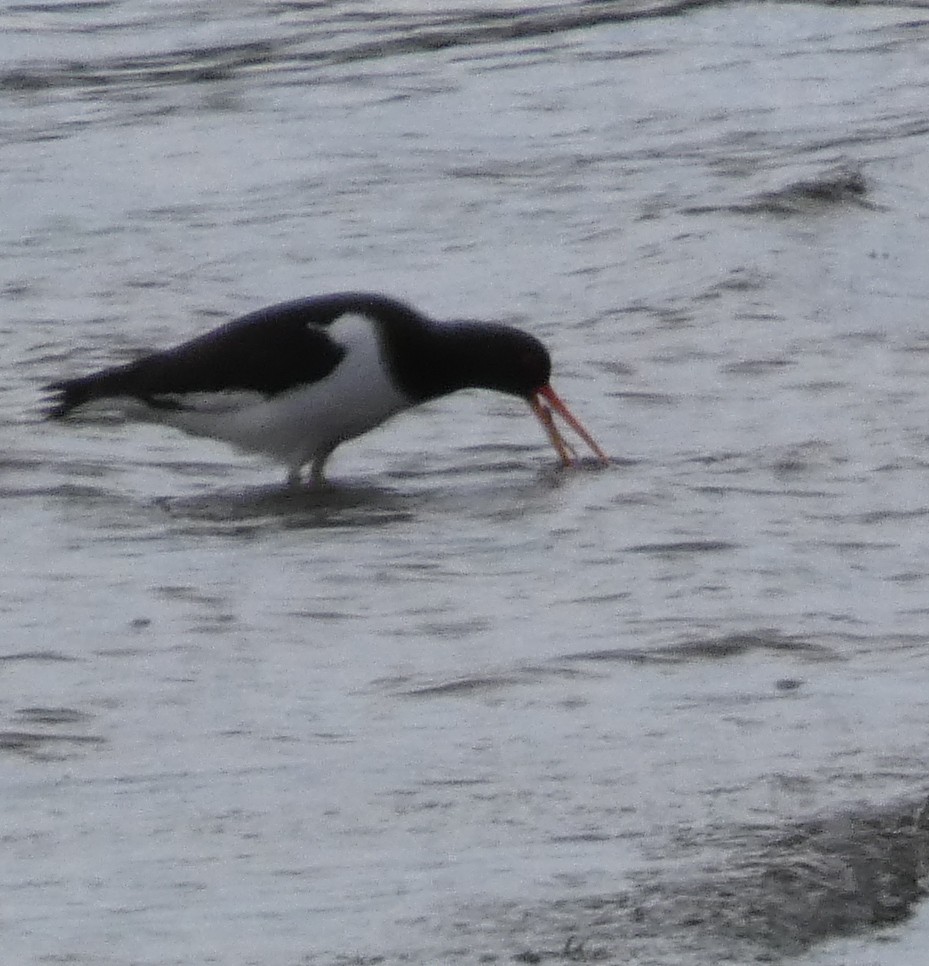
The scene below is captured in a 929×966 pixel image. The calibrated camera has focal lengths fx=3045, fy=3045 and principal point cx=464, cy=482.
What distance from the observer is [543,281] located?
10570 mm

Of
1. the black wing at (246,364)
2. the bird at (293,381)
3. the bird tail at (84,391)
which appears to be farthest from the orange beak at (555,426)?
the bird tail at (84,391)

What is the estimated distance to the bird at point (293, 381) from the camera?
7.75 m

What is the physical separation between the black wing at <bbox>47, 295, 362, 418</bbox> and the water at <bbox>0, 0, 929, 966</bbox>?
0.22m

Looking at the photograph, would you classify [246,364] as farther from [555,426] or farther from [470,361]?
[555,426]

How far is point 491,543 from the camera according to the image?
700 cm

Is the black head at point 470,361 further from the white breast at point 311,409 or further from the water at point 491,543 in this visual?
the water at point 491,543

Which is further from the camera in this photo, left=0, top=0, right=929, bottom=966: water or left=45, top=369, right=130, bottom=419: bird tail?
left=45, top=369, right=130, bottom=419: bird tail

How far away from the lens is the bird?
7754 millimetres

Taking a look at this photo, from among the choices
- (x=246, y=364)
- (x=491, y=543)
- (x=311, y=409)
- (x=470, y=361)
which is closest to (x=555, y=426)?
(x=470, y=361)

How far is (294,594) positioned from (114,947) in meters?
2.33

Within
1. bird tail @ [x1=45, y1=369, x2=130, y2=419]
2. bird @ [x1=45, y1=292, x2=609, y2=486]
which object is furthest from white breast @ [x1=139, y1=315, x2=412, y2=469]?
bird tail @ [x1=45, y1=369, x2=130, y2=419]

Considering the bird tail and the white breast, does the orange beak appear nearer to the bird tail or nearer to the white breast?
the white breast

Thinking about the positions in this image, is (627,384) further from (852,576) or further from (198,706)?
(198,706)

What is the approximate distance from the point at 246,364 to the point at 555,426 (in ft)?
2.95
